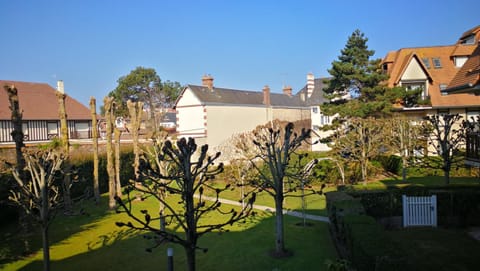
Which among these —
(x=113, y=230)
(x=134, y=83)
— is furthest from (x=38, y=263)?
(x=134, y=83)

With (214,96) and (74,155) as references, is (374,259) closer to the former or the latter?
(74,155)

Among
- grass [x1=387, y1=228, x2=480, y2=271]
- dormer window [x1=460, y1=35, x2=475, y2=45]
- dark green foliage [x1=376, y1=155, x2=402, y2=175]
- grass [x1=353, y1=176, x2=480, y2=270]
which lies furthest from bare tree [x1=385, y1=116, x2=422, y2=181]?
dormer window [x1=460, y1=35, x2=475, y2=45]

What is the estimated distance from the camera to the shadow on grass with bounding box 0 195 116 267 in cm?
976

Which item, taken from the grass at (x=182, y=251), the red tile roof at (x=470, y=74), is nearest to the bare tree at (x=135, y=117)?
the grass at (x=182, y=251)

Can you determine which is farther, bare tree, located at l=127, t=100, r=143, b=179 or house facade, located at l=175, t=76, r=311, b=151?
house facade, located at l=175, t=76, r=311, b=151

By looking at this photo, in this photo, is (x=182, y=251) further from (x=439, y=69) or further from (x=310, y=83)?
(x=310, y=83)

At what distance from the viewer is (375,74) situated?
79.0 ft

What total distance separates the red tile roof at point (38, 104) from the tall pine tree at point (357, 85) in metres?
23.7

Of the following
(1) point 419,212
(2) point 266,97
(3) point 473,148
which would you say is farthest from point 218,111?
(1) point 419,212

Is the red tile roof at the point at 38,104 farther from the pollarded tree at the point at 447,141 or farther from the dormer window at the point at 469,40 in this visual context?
the dormer window at the point at 469,40

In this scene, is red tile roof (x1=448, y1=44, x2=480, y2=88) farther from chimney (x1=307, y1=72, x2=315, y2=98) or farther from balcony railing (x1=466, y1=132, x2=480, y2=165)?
chimney (x1=307, y1=72, x2=315, y2=98)

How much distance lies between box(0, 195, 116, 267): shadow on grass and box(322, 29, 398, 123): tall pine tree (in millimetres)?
17490

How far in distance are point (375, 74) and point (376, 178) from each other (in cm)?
773

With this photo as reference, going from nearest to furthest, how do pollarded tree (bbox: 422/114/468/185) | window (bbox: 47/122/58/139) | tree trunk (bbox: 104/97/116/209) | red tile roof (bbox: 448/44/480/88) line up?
red tile roof (bbox: 448/44/480/88) < pollarded tree (bbox: 422/114/468/185) < tree trunk (bbox: 104/97/116/209) < window (bbox: 47/122/58/139)
